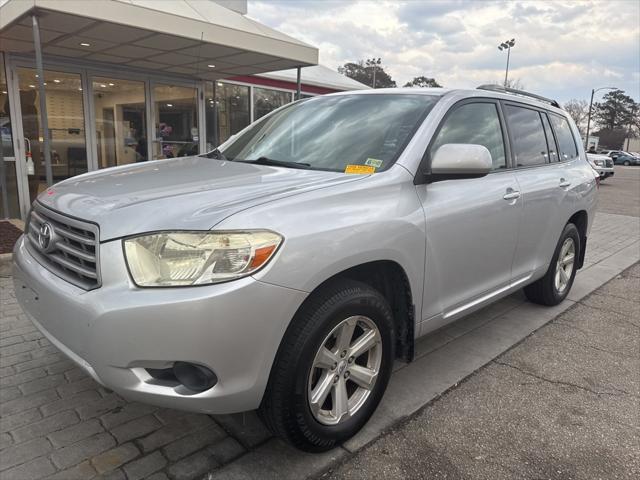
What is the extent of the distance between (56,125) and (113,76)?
4.69ft

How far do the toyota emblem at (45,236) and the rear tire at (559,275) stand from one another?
3837 mm

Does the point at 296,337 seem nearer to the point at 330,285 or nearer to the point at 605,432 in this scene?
the point at 330,285

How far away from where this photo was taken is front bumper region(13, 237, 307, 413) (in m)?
1.86

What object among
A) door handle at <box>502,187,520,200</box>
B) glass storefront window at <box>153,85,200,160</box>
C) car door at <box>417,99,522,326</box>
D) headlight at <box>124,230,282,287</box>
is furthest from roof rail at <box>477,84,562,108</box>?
glass storefront window at <box>153,85,200,160</box>

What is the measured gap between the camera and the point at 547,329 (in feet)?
13.6

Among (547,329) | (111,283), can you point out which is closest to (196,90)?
(547,329)

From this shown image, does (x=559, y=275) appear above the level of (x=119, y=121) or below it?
below

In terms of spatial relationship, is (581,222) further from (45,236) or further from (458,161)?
(45,236)

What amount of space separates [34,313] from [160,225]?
0.97 meters

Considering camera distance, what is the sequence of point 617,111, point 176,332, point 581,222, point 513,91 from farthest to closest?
point 617,111, point 581,222, point 513,91, point 176,332

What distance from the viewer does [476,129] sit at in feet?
11.0

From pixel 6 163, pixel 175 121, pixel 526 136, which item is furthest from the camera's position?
pixel 175 121

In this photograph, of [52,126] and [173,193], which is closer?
[173,193]

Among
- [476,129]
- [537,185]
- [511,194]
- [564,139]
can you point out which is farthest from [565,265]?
[476,129]
